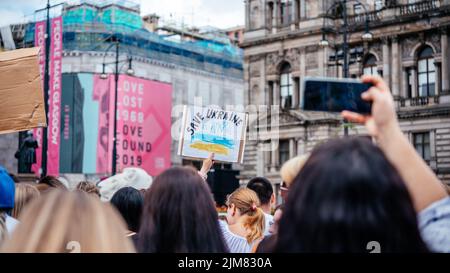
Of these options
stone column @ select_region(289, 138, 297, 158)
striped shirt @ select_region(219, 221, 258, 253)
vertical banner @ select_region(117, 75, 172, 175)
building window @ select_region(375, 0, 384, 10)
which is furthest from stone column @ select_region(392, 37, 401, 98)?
striped shirt @ select_region(219, 221, 258, 253)

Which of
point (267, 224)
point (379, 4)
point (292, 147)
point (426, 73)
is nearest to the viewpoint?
point (267, 224)

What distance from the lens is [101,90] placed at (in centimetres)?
4953

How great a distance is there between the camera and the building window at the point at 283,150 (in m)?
40.8

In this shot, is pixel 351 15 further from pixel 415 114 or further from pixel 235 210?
A: pixel 235 210

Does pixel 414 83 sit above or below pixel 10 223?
above

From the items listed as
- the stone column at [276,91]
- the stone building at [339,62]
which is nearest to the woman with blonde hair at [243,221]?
the stone building at [339,62]

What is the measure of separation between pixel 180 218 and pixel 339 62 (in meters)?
34.0

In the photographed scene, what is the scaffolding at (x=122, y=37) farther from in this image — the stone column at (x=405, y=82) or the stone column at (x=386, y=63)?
the stone column at (x=405, y=82)

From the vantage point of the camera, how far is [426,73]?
37.2m

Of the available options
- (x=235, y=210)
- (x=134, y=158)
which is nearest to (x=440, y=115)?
(x=134, y=158)

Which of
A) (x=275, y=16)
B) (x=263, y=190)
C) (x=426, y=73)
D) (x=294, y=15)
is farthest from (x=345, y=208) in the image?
(x=275, y=16)

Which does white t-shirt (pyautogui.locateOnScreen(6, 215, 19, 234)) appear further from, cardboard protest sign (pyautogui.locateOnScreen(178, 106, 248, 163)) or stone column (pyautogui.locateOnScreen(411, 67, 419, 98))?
stone column (pyautogui.locateOnScreen(411, 67, 419, 98))

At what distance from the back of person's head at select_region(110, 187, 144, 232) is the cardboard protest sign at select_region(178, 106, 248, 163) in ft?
9.97

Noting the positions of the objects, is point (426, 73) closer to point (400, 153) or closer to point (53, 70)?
point (53, 70)
